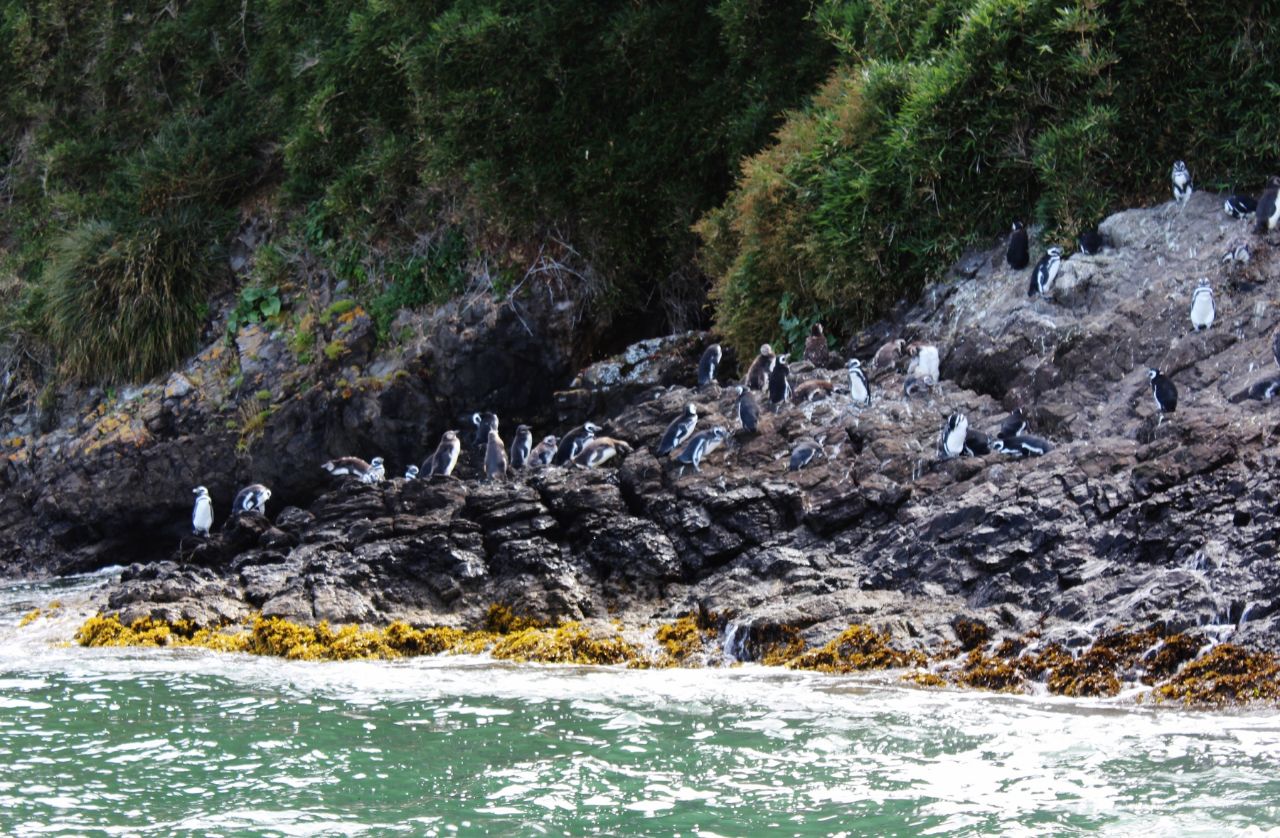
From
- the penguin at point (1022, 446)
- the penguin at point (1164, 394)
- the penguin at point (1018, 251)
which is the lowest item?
the penguin at point (1022, 446)

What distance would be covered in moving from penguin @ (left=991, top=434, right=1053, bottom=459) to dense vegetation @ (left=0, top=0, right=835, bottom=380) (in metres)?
7.22

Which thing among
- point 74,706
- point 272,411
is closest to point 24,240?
point 272,411

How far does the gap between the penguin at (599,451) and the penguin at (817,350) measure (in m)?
2.22

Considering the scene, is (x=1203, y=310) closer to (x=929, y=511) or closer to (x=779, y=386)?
(x=929, y=511)

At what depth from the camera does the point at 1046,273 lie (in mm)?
13133

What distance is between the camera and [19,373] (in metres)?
22.3

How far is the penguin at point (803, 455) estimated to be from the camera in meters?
11.8

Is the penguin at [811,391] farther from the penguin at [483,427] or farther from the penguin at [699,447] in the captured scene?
the penguin at [483,427]

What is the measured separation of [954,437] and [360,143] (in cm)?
1251

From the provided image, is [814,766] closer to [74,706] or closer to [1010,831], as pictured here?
[1010,831]

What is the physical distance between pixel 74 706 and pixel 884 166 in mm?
9076

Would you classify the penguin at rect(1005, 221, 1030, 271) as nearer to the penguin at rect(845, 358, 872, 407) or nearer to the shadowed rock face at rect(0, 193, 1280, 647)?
the shadowed rock face at rect(0, 193, 1280, 647)

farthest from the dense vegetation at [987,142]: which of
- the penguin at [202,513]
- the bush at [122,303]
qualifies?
the bush at [122,303]

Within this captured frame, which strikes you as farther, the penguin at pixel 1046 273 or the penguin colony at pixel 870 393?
the penguin at pixel 1046 273
